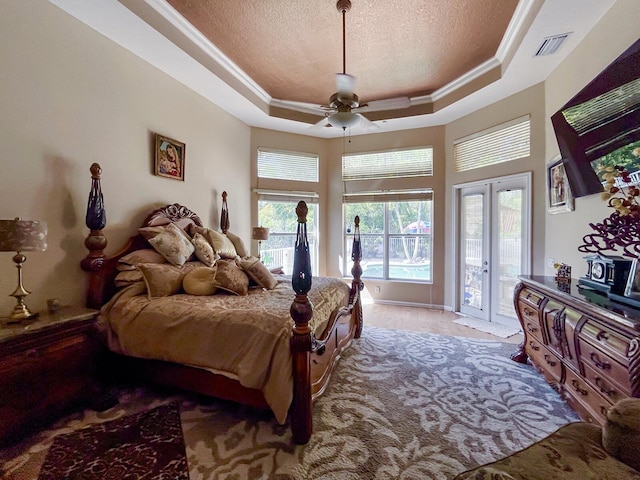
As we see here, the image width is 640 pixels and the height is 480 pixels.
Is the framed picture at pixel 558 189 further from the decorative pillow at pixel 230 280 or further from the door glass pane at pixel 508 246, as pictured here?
the decorative pillow at pixel 230 280

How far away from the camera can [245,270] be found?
2.92 m

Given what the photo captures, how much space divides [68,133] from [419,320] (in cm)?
490

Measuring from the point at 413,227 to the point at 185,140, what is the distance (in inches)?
162

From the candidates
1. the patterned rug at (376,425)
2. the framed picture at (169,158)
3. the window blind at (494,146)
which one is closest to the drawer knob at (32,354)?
the patterned rug at (376,425)

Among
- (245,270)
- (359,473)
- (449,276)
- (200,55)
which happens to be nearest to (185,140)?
(200,55)

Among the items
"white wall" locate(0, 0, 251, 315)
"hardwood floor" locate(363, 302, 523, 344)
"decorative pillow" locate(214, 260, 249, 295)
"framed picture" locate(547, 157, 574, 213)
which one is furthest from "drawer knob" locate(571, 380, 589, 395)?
"white wall" locate(0, 0, 251, 315)

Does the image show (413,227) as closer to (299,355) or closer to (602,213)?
(602,213)

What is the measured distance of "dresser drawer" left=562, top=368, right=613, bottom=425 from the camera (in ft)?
5.92

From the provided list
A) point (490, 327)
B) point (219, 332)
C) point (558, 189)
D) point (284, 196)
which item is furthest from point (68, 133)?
point (490, 327)

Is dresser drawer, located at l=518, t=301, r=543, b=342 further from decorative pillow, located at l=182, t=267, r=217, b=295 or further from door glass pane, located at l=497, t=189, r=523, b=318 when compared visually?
decorative pillow, located at l=182, t=267, r=217, b=295

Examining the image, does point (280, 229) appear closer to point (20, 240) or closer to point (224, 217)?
point (224, 217)

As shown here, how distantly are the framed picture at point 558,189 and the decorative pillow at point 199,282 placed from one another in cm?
374

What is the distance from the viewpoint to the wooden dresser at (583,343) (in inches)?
61.6

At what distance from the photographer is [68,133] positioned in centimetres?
258
